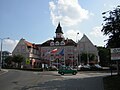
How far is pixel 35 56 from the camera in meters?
113

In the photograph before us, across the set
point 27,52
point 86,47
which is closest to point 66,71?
point 86,47

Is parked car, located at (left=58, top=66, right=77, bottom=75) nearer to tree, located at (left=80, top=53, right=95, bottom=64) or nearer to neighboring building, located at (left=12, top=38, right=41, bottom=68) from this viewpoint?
tree, located at (left=80, top=53, right=95, bottom=64)

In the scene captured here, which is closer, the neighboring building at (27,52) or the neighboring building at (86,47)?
the neighboring building at (86,47)

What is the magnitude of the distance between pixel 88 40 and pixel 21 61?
1181 inches

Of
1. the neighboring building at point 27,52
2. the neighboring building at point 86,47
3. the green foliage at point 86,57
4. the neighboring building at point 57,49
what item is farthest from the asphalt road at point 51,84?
the neighboring building at point 27,52

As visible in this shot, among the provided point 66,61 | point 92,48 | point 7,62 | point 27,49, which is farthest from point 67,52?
point 7,62

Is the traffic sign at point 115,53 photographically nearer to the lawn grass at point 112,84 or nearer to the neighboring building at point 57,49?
the lawn grass at point 112,84

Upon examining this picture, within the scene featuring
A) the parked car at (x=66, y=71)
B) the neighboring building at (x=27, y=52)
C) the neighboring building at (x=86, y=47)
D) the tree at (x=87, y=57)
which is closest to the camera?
the parked car at (x=66, y=71)

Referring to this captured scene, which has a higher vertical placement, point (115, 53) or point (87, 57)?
point (87, 57)

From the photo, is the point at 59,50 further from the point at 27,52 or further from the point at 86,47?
the point at 27,52

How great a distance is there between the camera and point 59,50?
107 metres

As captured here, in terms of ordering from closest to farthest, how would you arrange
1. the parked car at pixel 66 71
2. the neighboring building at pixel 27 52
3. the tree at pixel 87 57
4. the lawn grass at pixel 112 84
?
the lawn grass at pixel 112 84
the parked car at pixel 66 71
the tree at pixel 87 57
the neighboring building at pixel 27 52

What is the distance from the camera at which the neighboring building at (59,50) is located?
10200 centimetres

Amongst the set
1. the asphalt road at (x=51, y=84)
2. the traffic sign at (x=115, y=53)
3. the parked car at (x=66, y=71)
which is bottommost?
the asphalt road at (x=51, y=84)
